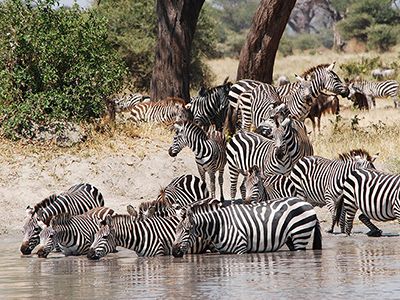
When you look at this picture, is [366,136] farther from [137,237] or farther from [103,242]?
[103,242]

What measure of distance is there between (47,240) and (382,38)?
4149 centimetres

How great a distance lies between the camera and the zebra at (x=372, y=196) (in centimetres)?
973

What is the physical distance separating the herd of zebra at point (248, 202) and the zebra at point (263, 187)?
17 millimetres

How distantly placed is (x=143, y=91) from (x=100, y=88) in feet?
42.9

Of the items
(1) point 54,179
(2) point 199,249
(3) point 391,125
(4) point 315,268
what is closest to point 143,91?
(3) point 391,125

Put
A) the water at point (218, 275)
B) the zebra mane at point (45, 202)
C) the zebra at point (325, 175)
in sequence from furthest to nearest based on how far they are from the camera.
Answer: the zebra at point (325, 175) → the zebra mane at point (45, 202) → the water at point (218, 275)

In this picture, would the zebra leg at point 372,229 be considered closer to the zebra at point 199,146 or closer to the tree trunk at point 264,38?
the zebra at point 199,146

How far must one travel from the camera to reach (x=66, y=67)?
15.3m

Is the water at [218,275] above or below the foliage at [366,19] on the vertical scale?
below

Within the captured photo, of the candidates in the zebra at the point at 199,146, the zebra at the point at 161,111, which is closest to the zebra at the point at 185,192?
the zebra at the point at 199,146

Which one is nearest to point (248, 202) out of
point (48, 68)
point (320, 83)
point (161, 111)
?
point (320, 83)

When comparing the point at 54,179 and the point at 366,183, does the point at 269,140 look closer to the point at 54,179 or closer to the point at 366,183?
the point at 366,183

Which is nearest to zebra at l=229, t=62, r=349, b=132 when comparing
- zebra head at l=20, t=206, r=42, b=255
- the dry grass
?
the dry grass

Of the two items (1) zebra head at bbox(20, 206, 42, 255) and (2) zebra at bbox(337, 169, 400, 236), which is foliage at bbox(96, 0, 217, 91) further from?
(2) zebra at bbox(337, 169, 400, 236)
